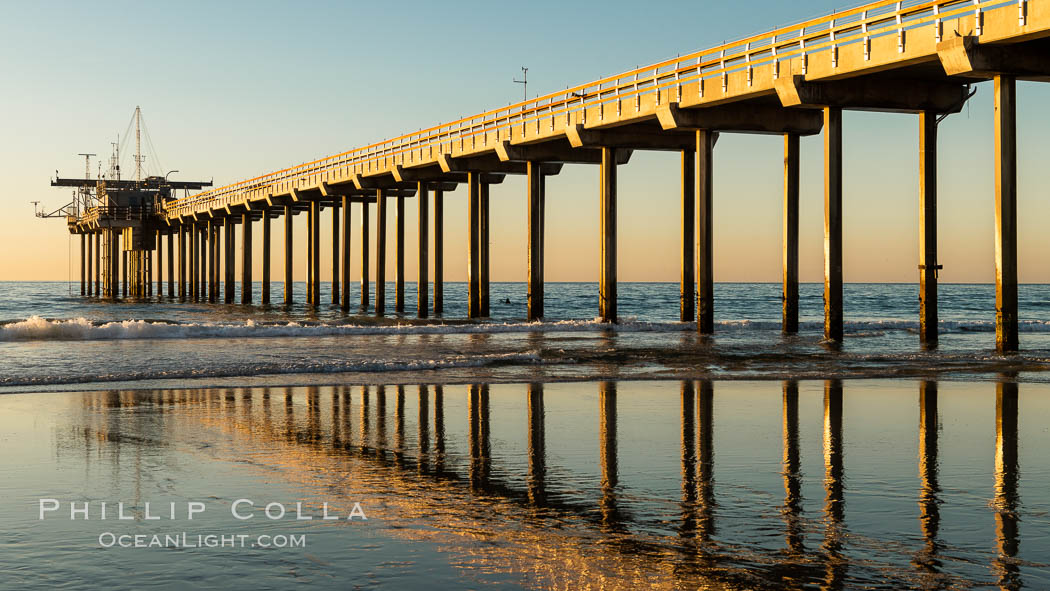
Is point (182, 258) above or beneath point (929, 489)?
above

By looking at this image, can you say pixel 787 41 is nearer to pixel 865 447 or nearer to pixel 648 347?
pixel 648 347

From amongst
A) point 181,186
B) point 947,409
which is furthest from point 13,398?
point 181,186

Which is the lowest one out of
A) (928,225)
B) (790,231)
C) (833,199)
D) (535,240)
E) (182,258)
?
(928,225)

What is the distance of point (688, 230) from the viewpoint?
3478cm

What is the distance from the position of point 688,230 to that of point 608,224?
2.65 metres

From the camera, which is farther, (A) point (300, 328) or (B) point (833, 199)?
(A) point (300, 328)

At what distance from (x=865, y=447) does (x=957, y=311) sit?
2418 inches

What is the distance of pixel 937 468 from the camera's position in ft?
28.1

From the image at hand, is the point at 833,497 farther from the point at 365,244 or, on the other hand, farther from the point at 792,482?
the point at 365,244

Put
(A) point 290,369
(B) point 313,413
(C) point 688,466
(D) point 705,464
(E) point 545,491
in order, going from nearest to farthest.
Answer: (E) point 545,491
(C) point 688,466
(D) point 705,464
(B) point 313,413
(A) point 290,369

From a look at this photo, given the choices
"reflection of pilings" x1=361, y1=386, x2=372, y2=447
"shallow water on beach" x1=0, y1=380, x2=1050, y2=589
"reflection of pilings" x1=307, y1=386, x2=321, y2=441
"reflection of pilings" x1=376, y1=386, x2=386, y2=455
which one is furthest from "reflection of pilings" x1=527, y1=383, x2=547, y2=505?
"reflection of pilings" x1=307, y1=386, x2=321, y2=441

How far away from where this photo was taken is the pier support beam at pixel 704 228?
102 ft

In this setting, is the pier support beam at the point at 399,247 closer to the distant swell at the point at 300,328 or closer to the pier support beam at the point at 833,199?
the distant swell at the point at 300,328

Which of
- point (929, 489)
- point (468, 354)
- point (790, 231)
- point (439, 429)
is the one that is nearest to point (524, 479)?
point (929, 489)
